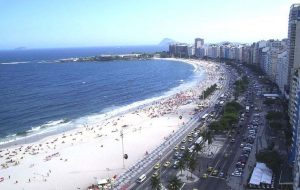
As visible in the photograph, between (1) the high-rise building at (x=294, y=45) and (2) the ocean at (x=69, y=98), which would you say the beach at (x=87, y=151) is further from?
(1) the high-rise building at (x=294, y=45)

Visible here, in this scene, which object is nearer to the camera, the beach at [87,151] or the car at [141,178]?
the car at [141,178]

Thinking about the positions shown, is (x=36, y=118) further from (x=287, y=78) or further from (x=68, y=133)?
(x=287, y=78)

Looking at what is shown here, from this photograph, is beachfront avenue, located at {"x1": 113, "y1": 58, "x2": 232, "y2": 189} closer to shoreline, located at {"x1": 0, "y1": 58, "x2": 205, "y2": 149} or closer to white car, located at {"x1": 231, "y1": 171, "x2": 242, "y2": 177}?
white car, located at {"x1": 231, "y1": 171, "x2": 242, "y2": 177}

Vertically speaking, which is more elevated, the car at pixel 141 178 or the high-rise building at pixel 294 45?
the high-rise building at pixel 294 45

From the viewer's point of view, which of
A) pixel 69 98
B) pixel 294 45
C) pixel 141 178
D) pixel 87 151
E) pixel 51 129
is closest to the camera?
pixel 141 178

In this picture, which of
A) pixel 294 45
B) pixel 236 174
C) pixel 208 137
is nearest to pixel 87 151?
pixel 208 137

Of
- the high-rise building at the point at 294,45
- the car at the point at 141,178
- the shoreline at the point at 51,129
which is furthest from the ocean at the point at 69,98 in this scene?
the high-rise building at the point at 294,45

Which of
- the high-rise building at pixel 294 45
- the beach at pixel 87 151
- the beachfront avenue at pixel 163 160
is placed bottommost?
the beach at pixel 87 151

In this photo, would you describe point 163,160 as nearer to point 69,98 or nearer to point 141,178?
point 141,178
